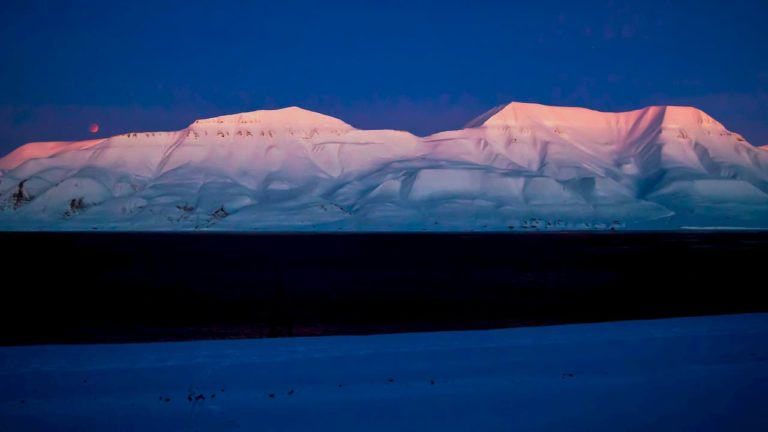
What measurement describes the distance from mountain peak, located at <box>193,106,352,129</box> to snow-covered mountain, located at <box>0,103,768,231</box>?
0.59 metres

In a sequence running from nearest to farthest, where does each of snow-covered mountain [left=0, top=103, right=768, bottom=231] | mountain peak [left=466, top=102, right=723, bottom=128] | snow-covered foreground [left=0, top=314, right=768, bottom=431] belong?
snow-covered foreground [left=0, top=314, right=768, bottom=431], snow-covered mountain [left=0, top=103, right=768, bottom=231], mountain peak [left=466, top=102, right=723, bottom=128]

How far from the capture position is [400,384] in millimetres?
9453

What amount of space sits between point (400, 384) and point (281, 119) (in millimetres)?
187358

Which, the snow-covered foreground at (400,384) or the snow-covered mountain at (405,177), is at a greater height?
the snow-covered mountain at (405,177)

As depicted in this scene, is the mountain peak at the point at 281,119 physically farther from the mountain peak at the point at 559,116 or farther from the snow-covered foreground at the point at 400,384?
the snow-covered foreground at the point at 400,384

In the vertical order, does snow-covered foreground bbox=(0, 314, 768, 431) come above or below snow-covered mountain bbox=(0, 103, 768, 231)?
below

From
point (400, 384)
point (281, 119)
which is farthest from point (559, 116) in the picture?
point (400, 384)

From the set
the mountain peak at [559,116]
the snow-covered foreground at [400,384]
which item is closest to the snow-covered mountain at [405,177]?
the mountain peak at [559,116]

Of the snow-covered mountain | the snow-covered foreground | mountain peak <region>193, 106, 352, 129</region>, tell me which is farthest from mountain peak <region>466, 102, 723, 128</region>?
the snow-covered foreground

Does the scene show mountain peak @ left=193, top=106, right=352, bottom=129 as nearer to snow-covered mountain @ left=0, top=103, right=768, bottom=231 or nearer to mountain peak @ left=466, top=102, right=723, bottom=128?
snow-covered mountain @ left=0, top=103, right=768, bottom=231

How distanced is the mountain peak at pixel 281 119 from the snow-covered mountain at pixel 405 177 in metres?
0.59

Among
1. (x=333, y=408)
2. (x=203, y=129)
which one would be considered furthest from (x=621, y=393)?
(x=203, y=129)

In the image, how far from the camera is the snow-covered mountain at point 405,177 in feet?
441

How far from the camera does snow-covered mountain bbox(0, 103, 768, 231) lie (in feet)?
441
